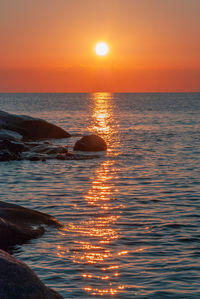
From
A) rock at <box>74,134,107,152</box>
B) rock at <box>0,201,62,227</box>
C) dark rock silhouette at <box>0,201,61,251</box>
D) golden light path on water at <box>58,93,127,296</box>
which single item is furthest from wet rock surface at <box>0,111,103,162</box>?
dark rock silhouette at <box>0,201,61,251</box>

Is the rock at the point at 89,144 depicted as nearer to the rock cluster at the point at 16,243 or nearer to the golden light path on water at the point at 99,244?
the golden light path on water at the point at 99,244

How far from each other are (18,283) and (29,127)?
1399 inches

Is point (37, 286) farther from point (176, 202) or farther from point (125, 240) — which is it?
point (176, 202)

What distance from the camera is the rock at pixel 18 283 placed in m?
7.34

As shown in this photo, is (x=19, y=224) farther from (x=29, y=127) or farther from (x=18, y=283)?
(x=29, y=127)

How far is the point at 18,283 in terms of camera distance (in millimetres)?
7527

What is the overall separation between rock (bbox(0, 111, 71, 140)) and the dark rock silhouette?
27974 mm

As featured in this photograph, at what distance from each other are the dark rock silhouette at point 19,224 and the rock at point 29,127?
91.8 ft

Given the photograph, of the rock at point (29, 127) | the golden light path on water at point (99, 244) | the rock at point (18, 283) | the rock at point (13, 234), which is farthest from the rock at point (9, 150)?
the rock at point (18, 283)

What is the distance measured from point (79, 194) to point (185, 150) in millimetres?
16905

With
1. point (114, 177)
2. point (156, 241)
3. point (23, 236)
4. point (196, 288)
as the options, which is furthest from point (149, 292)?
point (114, 177)

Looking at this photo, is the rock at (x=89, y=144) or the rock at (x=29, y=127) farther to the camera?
the rock at (x=29, y=127)

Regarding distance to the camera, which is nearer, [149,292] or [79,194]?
[149,292]

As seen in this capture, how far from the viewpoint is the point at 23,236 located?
12086 mm
